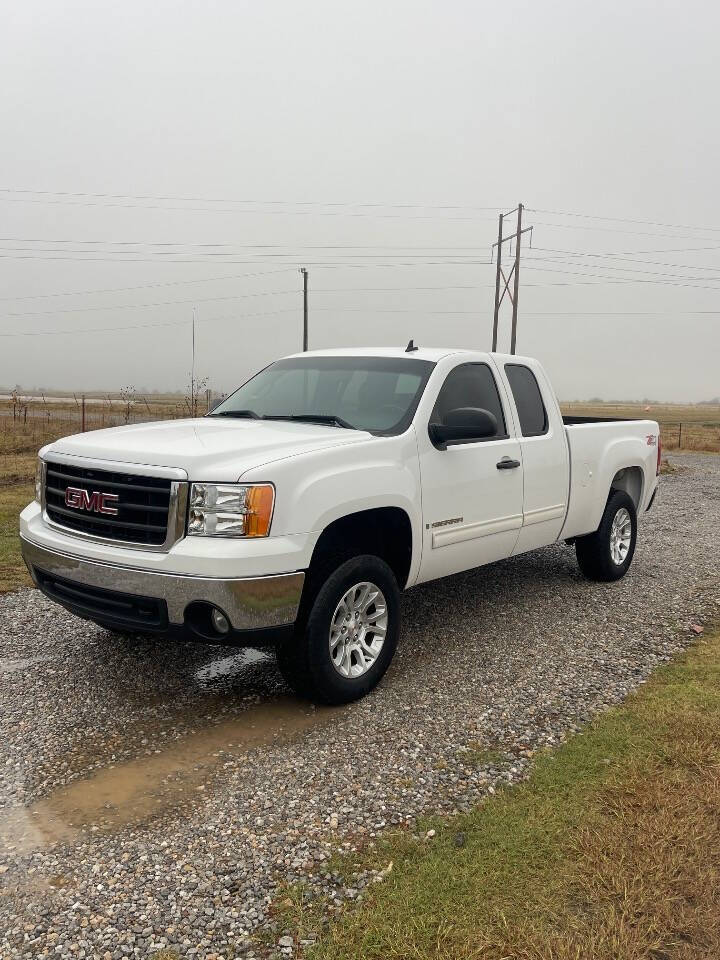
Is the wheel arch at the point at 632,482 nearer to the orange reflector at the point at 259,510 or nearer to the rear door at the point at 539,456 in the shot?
the rear door at the point at 539,456

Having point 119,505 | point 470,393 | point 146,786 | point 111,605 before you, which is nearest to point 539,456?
point 470,393

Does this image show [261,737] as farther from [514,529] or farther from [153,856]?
[514,529]

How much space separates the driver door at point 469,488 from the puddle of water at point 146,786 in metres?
1.34

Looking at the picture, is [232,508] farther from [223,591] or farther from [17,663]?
[17,663]

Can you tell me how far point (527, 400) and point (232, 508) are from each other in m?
3.05

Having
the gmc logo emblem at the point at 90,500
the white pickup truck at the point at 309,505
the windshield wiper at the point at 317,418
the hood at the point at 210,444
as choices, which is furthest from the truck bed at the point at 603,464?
the gmc logo emblem at the point at 90,500

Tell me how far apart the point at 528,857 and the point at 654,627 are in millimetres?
3406

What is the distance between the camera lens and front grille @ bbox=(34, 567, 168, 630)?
384 centimetres

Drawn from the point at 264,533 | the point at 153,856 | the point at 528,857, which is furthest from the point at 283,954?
the point at 264,533

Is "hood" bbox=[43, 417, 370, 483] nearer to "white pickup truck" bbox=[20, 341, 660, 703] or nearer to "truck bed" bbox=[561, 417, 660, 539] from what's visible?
"white pickup truck" bbox=[20, 341, 660, 703]

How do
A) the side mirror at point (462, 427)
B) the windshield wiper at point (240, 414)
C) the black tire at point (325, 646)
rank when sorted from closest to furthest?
the black tire at point (325, 646)
the side mirror at point (462, 427)
the windshield wiper at point (240, 414)

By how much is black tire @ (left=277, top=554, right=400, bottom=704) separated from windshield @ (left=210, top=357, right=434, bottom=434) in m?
0.92

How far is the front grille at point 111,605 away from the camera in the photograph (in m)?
3.84

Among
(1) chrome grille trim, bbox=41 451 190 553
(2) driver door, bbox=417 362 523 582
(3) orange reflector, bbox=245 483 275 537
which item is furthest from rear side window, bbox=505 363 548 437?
(1) chrome grille trim, bbox=41 451 190 553
